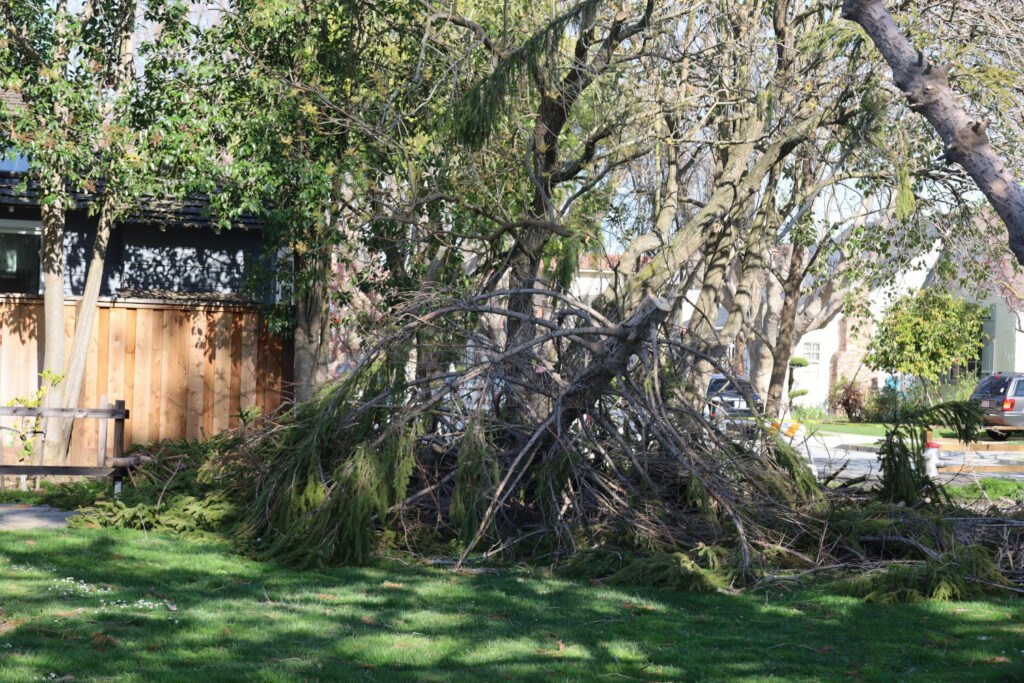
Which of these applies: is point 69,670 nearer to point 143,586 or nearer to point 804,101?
point 143,586

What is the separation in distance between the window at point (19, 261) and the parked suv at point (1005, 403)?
21.7 m

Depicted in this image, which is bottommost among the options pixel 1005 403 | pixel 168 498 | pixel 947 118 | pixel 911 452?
pixel 168 498

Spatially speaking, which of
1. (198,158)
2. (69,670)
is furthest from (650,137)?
(69,670)

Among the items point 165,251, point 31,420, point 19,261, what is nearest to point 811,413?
point 165,251

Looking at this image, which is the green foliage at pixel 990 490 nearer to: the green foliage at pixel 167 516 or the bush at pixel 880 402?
the green foliage at pixel 167 516

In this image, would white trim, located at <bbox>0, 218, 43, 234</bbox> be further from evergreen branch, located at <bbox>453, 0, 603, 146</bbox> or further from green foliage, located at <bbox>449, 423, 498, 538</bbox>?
green foliage, located at <bbox>449, 423, 498, 538</bbox>

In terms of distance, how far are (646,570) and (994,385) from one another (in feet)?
75.6

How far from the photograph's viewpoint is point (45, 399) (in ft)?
40.2

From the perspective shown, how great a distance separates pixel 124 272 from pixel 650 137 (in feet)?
25.4

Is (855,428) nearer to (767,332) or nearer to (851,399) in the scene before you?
(767,332)

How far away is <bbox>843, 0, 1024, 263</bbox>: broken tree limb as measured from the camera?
21.2ft

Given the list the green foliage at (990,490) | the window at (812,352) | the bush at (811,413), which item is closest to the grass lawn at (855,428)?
the bush at (811,413)

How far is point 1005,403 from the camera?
26.8m

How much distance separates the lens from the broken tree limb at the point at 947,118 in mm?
6477
